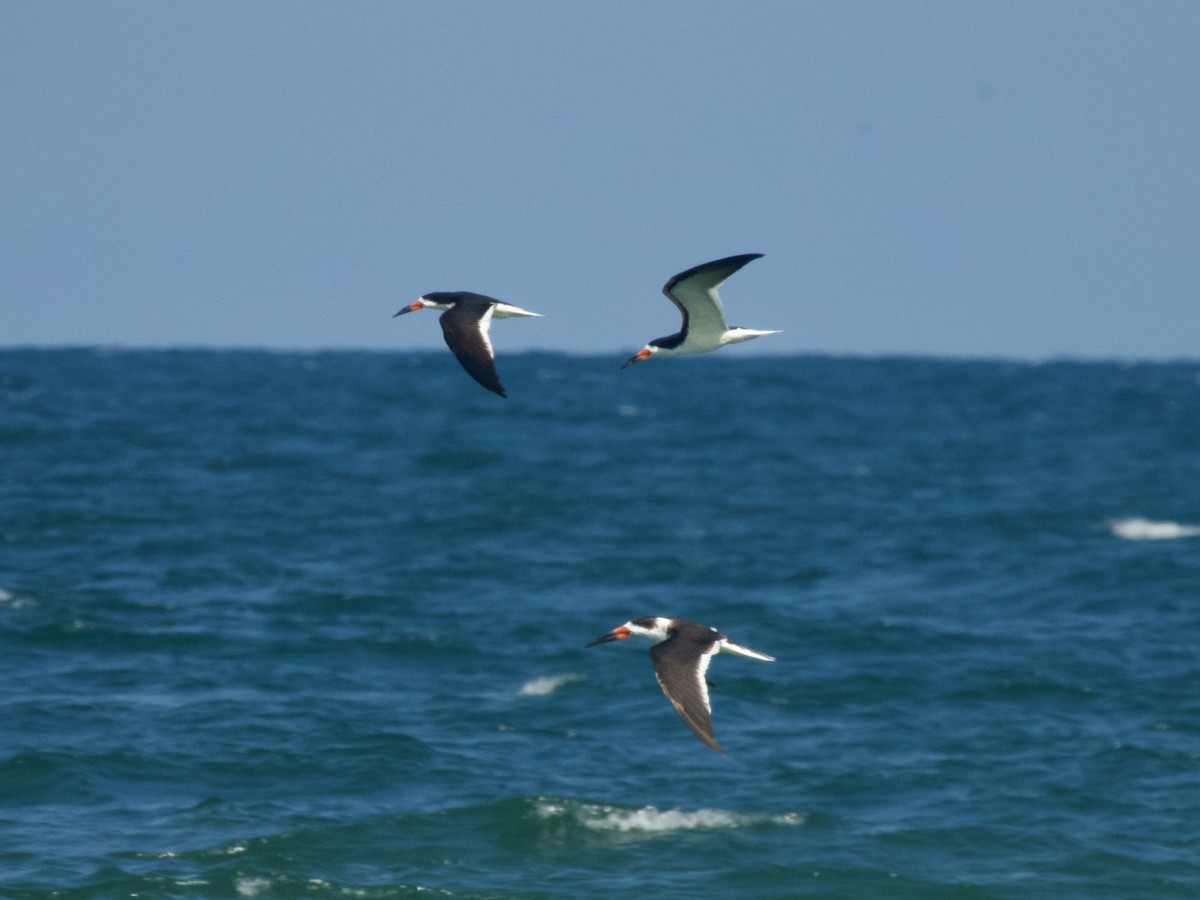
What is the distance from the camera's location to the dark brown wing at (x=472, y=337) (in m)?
13.4

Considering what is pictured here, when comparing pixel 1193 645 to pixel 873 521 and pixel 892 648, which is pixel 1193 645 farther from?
pixel 873 521

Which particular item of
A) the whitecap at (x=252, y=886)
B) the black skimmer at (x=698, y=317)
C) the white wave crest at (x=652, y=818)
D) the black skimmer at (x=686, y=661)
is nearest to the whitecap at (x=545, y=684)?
the white wave crest at (x=652, y=818)

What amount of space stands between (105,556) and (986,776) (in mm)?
19729

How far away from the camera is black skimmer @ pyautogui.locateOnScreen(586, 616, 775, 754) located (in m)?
13.0

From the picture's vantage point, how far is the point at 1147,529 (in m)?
39.3

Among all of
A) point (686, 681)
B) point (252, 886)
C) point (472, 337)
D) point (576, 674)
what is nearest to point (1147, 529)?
point (576, 674)

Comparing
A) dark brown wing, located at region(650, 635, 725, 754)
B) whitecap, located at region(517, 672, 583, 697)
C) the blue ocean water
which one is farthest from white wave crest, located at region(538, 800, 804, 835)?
dark brown wing, located at region(650, 635, 725, 754)

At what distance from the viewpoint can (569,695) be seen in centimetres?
2462

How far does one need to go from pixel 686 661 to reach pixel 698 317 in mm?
3314

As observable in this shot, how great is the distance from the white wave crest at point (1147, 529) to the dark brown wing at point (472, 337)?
26774 mm

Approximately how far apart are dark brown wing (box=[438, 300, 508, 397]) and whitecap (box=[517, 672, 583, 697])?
1062cm

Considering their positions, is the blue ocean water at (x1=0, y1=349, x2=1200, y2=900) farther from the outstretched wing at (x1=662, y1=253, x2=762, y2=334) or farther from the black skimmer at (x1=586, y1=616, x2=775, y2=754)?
the outstretched wing at (x1=662, y1=253, x2=762, y2=334)

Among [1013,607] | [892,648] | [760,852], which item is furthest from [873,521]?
[760,852]

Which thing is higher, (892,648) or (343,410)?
(343,410)
